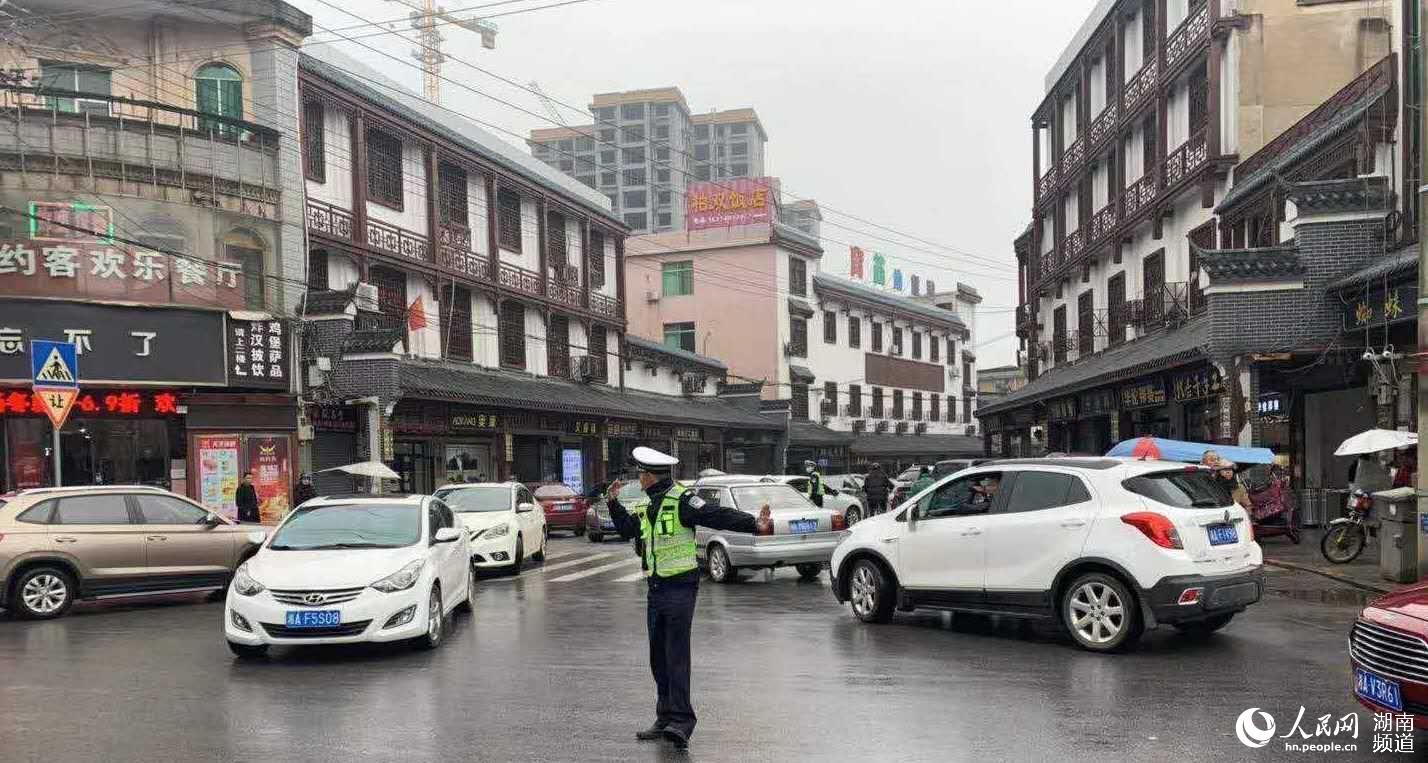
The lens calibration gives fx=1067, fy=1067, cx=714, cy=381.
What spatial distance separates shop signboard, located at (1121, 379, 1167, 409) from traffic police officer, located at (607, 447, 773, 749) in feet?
65.3

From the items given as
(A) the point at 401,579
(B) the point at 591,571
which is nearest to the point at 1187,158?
(B) the point at 591,571

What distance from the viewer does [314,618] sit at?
8.99 m

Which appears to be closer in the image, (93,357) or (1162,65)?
(93,357)

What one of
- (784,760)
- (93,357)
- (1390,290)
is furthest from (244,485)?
(1390,290)

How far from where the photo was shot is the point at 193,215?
21.9 meters

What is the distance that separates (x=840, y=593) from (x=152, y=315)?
16.2m

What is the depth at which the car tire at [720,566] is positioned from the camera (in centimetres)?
1530

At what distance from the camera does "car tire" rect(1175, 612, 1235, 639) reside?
9500 millimetres

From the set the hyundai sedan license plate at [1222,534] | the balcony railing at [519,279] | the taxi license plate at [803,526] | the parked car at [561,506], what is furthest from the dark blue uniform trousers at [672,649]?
the balcony railing at [519,279]

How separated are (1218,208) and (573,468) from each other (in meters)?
21.5

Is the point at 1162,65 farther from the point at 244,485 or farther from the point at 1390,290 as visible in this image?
the point at 244,485

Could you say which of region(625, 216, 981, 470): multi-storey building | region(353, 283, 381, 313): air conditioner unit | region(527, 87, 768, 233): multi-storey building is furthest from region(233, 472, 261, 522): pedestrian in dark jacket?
region(527, 87, 768, 233): multi-storey building

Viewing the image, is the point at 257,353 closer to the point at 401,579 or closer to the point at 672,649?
the point at 401,579

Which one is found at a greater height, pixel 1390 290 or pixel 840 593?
pixel 1390 290
